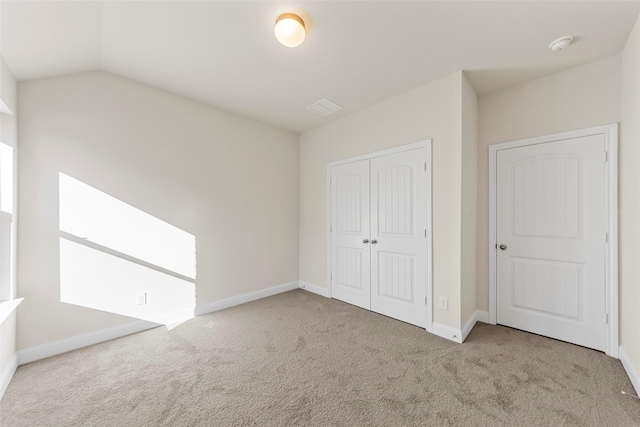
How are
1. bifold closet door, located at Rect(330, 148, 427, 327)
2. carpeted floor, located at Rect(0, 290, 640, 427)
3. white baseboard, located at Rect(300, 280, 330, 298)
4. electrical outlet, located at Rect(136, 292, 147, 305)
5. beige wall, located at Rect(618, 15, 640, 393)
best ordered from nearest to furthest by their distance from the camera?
carpeted floor, located at Rect(0, 290, 640, 427)
beige wall, located at Rect(618, 15, 640, 393)
electrical outlet, located at Rect(136, 292, 147, 305)
bifold closet door, located at Rect(330, 148, 427, 327)
white baseboard, located at Rect(300, 280, 330, 298)

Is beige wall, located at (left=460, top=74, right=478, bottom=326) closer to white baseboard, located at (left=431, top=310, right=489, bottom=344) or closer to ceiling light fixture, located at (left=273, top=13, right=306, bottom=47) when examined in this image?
white baseboard, located at (left=431, top=310, right=489, bottom=344)

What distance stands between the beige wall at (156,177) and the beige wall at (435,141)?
869 millimetres

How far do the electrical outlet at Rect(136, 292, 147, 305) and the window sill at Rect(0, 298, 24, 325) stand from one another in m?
0.82

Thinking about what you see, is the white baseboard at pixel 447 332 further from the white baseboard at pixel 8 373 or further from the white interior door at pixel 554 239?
the white baseboard at pixel 8 373

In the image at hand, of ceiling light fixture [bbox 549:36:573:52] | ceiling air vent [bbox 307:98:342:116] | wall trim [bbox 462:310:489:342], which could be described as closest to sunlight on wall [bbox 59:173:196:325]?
ceiling air vent [bbox 307:98:342:116]

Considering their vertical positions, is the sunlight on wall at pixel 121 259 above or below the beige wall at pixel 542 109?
below

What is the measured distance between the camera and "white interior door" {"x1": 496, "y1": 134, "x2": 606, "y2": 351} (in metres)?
2.28

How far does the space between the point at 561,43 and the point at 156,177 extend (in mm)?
3915

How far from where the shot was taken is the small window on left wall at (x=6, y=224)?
1973mm

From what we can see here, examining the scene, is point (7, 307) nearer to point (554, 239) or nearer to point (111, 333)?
point (111, 333)

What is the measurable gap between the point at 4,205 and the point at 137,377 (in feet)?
5.52

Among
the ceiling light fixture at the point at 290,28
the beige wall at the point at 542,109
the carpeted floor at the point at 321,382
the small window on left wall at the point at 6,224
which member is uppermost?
the ceiling light fixture at the point at 290,28

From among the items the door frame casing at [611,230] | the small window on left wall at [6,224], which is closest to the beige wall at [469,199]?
the door frame casing at [611,230]

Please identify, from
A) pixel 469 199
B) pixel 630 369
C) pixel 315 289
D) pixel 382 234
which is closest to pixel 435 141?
pixel 469 199
